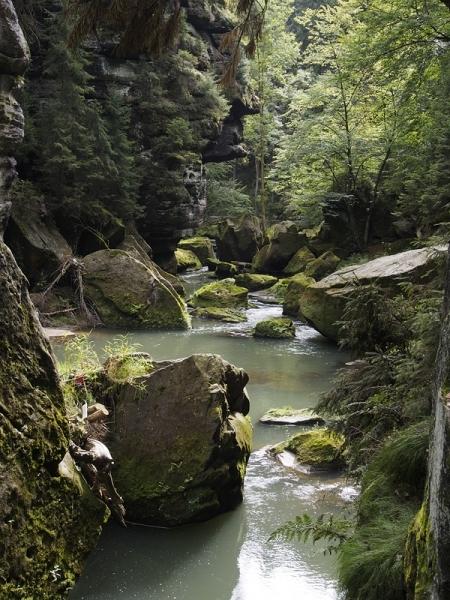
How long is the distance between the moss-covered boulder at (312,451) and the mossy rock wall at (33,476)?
3327mm

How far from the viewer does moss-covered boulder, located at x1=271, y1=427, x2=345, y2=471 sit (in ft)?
23.9

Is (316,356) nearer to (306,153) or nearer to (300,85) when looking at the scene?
(306,153)

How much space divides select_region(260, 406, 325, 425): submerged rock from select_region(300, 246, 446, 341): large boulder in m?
2.62

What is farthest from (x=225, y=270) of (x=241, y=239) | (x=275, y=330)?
(x=275, y=330)

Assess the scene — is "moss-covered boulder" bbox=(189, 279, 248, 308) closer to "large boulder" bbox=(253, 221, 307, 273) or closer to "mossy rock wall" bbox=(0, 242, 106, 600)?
"large boulder" bbox=(253, 221, 307, 273)

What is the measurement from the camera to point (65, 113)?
731 inches

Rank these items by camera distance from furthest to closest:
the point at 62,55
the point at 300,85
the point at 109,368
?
1. the point at 300,85
2. the point at 62,55
3. the point at 109,368

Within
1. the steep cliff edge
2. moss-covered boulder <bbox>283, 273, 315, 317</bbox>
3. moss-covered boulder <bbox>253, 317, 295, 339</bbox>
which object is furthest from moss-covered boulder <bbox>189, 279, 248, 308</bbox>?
the steep cliff edge

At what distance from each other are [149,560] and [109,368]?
2049mm

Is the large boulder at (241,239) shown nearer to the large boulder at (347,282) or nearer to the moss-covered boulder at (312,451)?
the large boulder at (347,282)

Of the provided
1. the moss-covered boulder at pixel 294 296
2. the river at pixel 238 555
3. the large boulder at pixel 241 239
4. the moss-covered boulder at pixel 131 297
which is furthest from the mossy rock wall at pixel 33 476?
the large boulder at pixel 241 239

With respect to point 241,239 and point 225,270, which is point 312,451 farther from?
point 241,239

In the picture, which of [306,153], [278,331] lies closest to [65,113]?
[306,153]

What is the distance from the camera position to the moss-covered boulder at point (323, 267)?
65.7 ft
